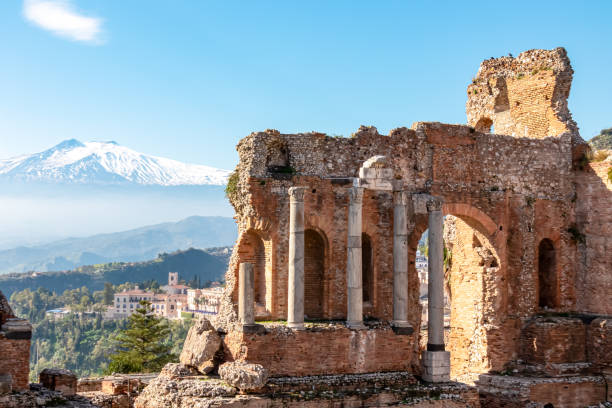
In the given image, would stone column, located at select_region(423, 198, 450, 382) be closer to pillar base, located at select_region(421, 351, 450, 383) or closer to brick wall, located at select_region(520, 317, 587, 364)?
pillar base, located at select_region(421, 351, 450, 383)

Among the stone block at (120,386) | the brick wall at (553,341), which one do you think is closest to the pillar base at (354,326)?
the brick wall at (553,341)

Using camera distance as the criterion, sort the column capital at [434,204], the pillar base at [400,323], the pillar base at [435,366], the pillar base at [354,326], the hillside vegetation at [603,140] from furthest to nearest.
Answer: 1. the hillside vegetation at [603,140]
2. the column capital at [434,204]
3. the pillar base at [435,366]
4. the pillar base at [400,323]
5. the pillar base at [354,326]

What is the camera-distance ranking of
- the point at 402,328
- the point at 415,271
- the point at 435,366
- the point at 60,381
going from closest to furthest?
the point at 60,381
the point at 402,328
the point at 435,366
the point at 415,271

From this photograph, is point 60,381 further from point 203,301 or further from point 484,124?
point 203,301

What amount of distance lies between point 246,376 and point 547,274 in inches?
531

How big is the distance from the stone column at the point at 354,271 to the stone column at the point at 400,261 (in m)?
1.47

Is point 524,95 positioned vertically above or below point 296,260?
above

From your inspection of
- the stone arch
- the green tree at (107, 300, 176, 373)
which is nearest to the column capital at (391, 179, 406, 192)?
the stone arch

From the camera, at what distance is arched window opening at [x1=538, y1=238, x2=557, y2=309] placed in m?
27.7

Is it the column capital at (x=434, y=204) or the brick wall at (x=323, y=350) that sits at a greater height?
the column capital at (x=434, y=204)

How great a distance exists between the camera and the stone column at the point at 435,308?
924 inches

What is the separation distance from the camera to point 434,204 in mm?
24219

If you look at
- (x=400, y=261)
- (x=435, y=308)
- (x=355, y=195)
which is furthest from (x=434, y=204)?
(x=435, y=308)

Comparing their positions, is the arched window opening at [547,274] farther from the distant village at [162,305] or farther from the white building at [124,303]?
the white building at [124,303]
